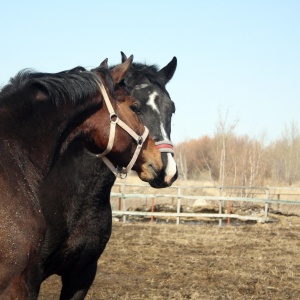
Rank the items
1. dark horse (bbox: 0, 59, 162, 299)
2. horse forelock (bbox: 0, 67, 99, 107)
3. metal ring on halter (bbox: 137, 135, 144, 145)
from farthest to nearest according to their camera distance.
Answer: metal ring on halter (bbox: 137, 135, 144, 145) < horse forelock (bbox: 0, 67, 99, 107) < dark horse (bbox: 0, 59, 162, 299)

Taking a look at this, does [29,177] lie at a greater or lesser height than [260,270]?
greater

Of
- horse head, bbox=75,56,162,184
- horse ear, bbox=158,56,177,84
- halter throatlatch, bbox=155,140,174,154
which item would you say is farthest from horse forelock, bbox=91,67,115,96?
horse ear, bbox=158,56,177,84

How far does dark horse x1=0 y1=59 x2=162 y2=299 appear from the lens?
2.73 m

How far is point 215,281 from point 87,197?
3.87 metres

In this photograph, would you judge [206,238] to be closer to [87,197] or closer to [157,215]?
[157,215]

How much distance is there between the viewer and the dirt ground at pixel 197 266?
22.7 ft

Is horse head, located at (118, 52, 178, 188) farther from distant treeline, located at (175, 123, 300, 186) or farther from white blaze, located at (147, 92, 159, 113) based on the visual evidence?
distant treeline, located at (175, 123, 300, 186)

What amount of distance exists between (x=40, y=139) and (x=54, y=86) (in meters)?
0.33

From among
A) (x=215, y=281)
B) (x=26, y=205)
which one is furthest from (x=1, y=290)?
(x=215, y=281)

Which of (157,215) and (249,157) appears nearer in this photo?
(157,215)

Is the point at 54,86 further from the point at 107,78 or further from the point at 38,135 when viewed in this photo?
the point at 107,78

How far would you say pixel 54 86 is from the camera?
313cm

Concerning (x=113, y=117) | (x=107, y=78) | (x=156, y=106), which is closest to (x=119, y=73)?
(x=107, y=78)

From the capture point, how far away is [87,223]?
14.1ft
